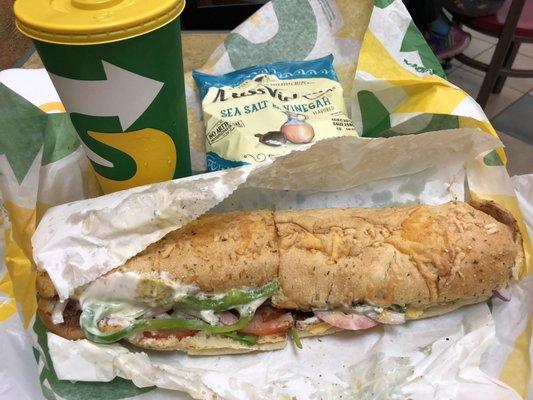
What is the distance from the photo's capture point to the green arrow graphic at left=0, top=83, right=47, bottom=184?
119 cm

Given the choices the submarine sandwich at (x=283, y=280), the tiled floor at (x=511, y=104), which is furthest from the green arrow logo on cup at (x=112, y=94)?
the tiled floor at (x=511, y=104)

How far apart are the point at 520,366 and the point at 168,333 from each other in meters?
0.81

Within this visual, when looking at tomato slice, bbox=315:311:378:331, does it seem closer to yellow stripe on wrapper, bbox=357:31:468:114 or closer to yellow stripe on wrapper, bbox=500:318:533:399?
yellow stripe on wrapper, bbox=500:318:533:399

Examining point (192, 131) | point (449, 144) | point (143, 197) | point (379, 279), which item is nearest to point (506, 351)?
point (379, 279)

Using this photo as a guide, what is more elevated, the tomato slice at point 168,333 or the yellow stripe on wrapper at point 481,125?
the yellow stripe on wrapper at point 481,125

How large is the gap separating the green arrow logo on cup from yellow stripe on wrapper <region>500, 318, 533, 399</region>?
99 cm

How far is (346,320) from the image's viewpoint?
1.21 metres

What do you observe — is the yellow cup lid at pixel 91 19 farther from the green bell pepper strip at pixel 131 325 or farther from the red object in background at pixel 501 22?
the red object in background at pixel 501 22

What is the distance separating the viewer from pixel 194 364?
121cm

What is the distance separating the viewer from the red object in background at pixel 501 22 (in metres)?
2.48

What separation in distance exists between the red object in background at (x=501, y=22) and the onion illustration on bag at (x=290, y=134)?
1.66m

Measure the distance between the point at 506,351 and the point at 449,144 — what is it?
1.70 ft

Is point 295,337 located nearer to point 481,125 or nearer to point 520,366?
point 520,366

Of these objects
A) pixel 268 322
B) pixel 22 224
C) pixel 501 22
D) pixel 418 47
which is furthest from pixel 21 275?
pixel 501 22
